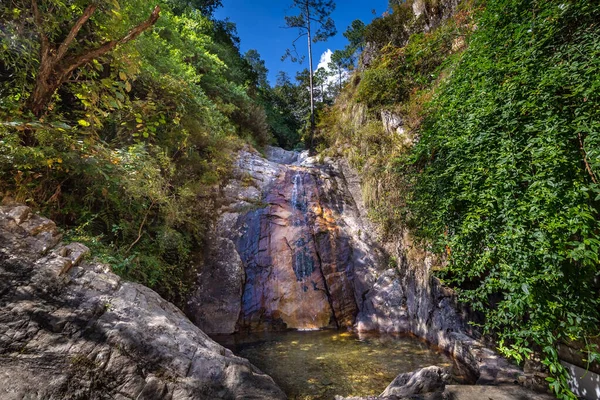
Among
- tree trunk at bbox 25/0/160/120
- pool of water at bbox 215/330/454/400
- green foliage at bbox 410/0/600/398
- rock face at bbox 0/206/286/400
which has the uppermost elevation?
tree trunk at bbox 25/0/160/120

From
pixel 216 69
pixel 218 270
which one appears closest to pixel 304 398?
pixel 218 270

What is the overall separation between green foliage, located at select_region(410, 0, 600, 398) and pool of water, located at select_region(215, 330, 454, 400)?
1.62 m

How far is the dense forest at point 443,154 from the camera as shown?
7.00ft

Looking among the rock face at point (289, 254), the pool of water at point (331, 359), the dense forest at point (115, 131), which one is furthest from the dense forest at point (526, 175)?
the dense forest at point (115, 131)

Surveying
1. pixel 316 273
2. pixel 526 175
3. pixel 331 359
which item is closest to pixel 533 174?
pixel 526 175

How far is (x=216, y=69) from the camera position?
998cm

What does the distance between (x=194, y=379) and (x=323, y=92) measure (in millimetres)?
24310

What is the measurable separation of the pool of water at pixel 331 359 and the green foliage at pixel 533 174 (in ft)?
5.33

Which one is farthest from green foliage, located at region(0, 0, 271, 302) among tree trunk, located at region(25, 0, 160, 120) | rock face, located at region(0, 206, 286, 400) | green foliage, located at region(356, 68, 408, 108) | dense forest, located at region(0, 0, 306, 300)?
green foliage, located at region(356, 68, 408, 108)

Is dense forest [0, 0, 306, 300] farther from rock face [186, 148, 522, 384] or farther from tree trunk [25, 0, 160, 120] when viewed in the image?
rock face [186, 148, 522, 384]

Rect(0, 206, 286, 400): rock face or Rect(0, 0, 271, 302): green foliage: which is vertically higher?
Rect(0, 0, 271, 302): green foliage

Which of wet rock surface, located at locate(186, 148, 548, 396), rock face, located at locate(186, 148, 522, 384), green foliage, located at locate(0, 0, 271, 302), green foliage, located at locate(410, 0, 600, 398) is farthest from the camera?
rock face, located at locate(186, 148, 522, 384)

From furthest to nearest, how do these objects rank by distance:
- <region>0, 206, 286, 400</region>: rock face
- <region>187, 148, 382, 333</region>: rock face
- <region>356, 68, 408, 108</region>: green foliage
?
<region>356, 68, 408, 108</region>: green foliage < <region>187, 148, 382, 333</region>: rock face < <region>0, 206, 286, 400</region>: rock face

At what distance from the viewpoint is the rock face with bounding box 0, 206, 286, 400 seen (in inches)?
71.6
